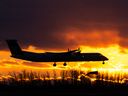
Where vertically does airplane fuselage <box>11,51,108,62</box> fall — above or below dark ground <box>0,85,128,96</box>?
above

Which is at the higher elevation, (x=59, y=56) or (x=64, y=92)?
(x=59, y=56)

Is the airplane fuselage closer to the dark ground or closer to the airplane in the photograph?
the airplane

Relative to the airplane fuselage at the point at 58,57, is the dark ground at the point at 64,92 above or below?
below

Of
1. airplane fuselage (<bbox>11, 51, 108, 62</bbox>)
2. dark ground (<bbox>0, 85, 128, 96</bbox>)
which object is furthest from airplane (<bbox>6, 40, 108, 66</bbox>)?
dark ground (<bbox>0, 85, 128, 96</bbox>)

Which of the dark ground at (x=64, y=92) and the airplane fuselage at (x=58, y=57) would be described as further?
the airplane fuselage at (x=58, y=57)

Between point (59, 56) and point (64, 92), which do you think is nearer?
point (64, 92)

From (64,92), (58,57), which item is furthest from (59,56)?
(64,92)

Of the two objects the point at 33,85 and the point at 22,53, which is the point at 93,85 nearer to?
the point at 33,85

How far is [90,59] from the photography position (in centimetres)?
18950

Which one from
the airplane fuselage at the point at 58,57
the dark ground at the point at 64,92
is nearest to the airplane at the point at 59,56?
the airplane fuselage at the point at 58,57

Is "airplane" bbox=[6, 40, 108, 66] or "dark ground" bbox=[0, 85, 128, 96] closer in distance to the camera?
"dark ground" bbox=[0, 85, 128, 96]

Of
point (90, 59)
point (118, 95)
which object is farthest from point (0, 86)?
point (90, 59)

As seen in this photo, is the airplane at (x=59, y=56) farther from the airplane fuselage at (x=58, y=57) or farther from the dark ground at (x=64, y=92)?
the dark ground at (x=64, y=92)

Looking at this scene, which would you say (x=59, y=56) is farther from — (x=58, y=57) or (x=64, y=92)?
(x=64, y=92)
